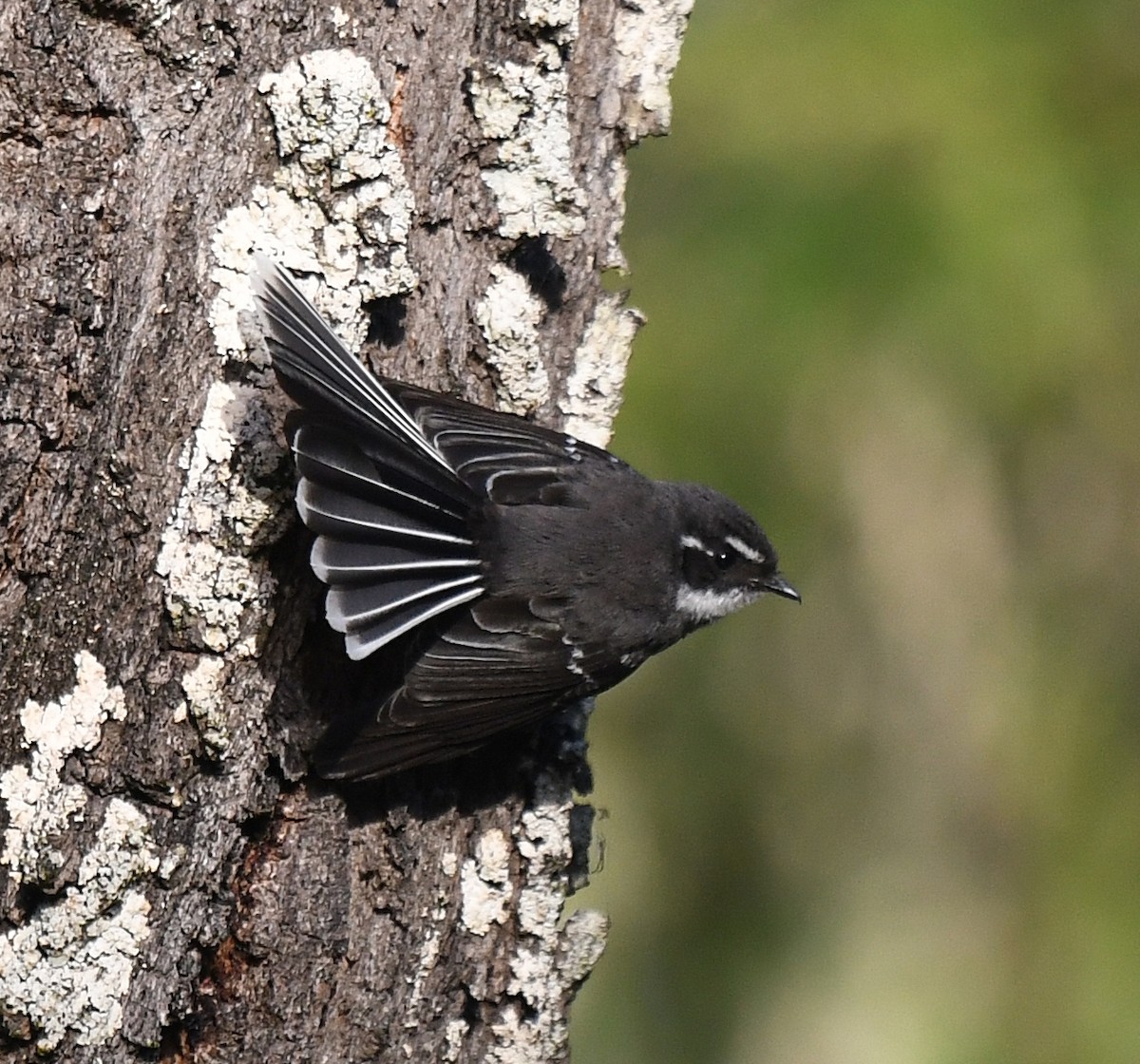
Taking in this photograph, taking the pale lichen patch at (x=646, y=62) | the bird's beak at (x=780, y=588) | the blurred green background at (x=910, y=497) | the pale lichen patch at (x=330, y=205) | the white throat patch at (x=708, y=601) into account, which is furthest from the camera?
the blurred green background at (x=910, y=497)

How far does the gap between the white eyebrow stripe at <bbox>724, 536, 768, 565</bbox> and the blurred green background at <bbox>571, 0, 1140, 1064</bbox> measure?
543mm

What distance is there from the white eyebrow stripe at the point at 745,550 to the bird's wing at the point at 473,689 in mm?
741

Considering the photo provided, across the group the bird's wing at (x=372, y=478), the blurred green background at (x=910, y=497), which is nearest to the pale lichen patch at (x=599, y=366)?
the bird's wing at (x=372, y=478)

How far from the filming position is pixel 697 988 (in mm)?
4977

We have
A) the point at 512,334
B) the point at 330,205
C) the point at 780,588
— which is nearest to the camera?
the point at 330,205

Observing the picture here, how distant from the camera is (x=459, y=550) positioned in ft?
10.9

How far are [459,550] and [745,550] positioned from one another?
115 cm

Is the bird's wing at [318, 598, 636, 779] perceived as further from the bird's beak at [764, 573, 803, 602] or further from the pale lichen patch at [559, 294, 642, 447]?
the bird's beak at [764, 573, 803, 602]

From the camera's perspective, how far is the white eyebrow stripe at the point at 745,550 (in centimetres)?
415

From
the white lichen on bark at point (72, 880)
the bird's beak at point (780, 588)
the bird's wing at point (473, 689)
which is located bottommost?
the white lichen on bark at point (72, 880)

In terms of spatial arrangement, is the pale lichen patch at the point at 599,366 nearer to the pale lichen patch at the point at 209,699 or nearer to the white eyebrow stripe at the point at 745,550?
the white eyebrow stripe at the point at 745,550

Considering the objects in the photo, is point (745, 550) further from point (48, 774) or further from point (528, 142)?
point (48, 774)

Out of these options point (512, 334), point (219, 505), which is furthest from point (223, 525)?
point (512, 334)

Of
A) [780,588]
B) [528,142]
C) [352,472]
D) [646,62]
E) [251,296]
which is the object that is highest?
[646,62]
